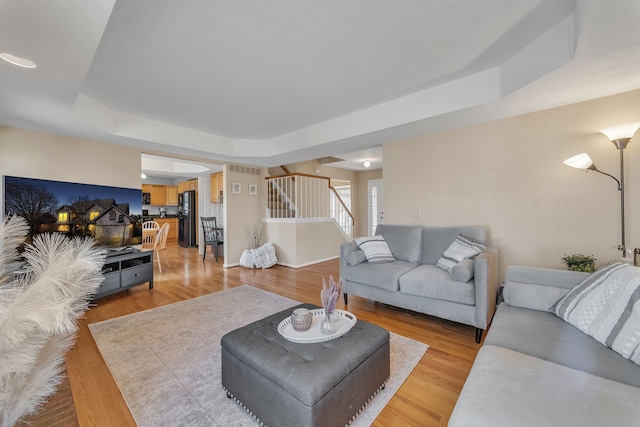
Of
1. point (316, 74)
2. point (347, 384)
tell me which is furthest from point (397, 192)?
point (347, 384)

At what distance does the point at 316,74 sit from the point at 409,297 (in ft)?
7.89

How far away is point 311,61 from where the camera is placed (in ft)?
7.75

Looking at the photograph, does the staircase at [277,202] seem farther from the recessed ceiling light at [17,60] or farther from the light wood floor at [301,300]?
the recessed ceiling light at [17,60]

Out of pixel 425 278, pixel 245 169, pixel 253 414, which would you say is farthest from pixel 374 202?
pixel 253 414

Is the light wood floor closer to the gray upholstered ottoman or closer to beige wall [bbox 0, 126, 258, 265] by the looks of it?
the gray upholstered ottoman

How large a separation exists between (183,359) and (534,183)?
376 cm

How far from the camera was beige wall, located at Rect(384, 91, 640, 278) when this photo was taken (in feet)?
8.05

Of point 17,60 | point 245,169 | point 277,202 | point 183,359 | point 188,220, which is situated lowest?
point 183,359

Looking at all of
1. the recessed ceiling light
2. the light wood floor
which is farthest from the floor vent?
the recessed ceiling light

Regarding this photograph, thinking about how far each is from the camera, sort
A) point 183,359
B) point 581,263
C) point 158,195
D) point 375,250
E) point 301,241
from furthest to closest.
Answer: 1. point 158,195
2. point 301,241
3. point 375,250
4. point 581,263
5. point 183,359

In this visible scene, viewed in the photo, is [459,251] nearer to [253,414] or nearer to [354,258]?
[354,258]

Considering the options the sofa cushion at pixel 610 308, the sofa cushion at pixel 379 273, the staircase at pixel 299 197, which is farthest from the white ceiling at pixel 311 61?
the staircase at pixel 299 197

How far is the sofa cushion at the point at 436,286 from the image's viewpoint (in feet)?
7.75

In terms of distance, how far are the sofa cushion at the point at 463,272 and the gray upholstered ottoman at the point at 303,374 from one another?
1123mm
